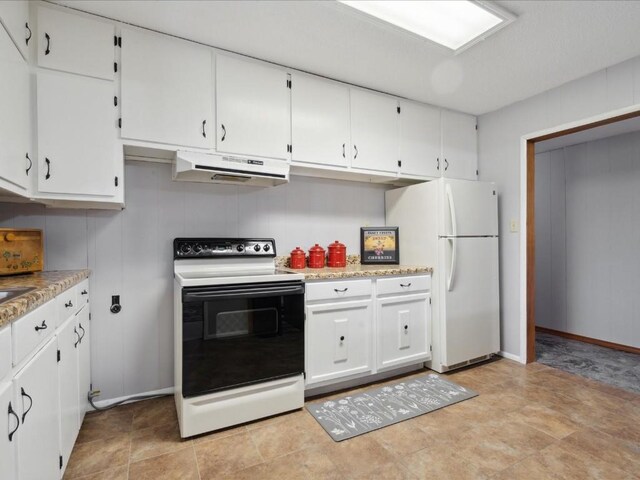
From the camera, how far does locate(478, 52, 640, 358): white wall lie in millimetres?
2652

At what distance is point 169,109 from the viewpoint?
2100 mm

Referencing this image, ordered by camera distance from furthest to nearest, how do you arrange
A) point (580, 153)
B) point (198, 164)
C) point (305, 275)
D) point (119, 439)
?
point (580, 153)
point (305, 275)
point (198, 164)
point (119, 439)

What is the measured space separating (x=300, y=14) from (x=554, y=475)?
8.98 ft

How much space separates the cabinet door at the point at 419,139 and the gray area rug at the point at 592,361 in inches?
82.2

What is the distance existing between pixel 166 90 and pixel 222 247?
1090mm

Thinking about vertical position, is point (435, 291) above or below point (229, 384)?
above

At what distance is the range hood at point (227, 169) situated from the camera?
2.07 metres

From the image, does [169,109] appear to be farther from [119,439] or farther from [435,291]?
[435,291]

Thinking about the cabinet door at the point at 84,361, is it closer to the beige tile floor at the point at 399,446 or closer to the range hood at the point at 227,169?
the beige tile floor at the point at 399,446

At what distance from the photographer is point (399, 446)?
1846 mm

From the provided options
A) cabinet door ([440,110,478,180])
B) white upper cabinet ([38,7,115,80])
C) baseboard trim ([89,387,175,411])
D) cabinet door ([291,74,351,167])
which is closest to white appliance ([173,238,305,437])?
baseboard trim ([89,387,175,411])

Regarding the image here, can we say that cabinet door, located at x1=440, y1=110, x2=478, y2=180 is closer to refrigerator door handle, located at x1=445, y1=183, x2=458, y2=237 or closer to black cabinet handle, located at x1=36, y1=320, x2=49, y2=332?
refrigerator door handle, located at x1=445, y1=183, x2=458, y2=237

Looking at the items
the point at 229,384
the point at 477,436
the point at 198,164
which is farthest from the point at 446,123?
the point at 229,384

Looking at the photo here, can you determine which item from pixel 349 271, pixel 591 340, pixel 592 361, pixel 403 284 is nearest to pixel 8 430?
pixel 349 271
